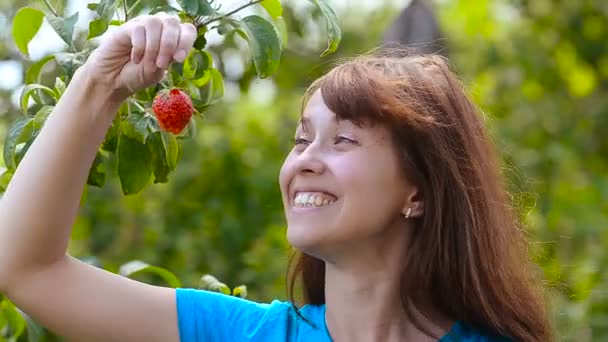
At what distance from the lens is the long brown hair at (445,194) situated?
1.75 metres

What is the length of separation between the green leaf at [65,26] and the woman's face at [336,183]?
322 millimetres

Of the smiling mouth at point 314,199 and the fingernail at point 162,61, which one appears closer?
the fingernail at point 162,61

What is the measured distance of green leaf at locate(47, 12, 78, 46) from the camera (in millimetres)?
1727

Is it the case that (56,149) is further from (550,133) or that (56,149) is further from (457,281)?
(550,133)

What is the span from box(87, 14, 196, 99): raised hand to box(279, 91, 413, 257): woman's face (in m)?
0.27

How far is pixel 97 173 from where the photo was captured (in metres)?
1.84

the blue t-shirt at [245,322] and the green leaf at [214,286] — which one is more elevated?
the blue t-shirt at [245,322]

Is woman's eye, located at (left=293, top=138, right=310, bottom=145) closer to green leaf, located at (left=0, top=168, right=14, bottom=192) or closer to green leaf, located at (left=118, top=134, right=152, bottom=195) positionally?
green leaf, located at (left=118, top=134, right=152, bottom=195)

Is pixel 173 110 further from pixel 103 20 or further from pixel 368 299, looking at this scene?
pixel 368 299

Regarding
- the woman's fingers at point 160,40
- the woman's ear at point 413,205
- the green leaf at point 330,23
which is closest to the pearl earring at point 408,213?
the woman's ear at point 413,205

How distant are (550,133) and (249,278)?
2.18m

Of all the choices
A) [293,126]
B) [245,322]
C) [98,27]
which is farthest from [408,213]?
[293,126]

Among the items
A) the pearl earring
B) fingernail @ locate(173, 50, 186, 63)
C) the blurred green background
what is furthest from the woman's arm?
the blurred green background

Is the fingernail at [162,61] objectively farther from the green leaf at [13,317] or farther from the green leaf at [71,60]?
the green leaf at [13,317]
